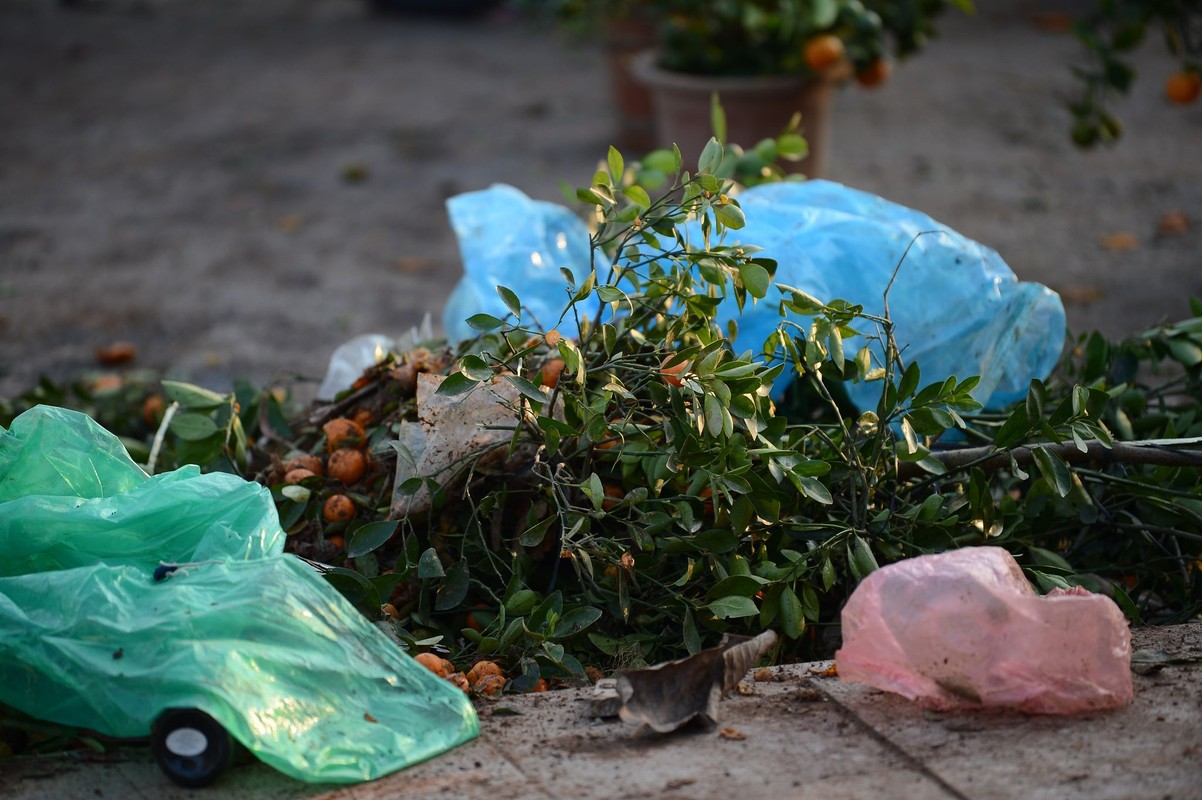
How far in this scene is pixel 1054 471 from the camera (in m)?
1.82

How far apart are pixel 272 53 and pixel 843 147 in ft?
13.1

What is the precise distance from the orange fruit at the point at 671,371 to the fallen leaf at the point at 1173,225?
3.35m

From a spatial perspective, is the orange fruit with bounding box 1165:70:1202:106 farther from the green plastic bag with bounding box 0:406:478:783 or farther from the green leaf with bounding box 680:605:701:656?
the green plastic bag with bounding box 0:406:478:783

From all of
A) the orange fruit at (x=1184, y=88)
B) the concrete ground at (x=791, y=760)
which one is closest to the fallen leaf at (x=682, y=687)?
the concrete ground at (x=791, y=760)

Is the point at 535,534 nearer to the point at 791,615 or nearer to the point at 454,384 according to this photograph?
the point at 454,384

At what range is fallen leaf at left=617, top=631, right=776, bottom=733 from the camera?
5.27ft

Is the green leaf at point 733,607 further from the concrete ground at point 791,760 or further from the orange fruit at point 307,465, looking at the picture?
the orange fruit at point 307,465

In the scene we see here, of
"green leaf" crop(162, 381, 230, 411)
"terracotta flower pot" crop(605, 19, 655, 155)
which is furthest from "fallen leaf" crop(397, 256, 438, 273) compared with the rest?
"green leaf" crop(162, 381, 230, 411)

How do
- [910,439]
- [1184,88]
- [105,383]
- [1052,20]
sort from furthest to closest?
[1052,20], [1184,88], [105,383], [910,439]

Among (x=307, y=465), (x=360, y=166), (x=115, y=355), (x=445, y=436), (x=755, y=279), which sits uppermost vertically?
(x=755, y=279)

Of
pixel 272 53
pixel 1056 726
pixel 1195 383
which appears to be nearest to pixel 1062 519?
pixel 1195 383

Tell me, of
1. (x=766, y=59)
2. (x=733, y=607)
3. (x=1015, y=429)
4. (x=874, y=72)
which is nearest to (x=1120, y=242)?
(x=874, y=72)

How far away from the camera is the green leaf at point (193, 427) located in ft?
7.30

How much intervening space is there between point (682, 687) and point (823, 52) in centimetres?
302
